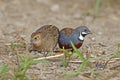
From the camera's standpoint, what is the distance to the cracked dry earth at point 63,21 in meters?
6.54

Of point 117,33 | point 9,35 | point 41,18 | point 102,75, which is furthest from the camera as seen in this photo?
point 41,18

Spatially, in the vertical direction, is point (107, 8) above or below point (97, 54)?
above

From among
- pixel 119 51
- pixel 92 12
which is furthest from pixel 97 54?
pixel 92 12

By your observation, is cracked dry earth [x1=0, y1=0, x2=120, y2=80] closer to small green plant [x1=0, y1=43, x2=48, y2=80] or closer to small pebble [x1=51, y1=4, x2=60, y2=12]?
small pebble [x1=51, y1=4, x2=60, y2=12]

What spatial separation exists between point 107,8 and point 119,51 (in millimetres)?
4132

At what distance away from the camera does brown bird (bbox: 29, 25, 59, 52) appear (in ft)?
20.0

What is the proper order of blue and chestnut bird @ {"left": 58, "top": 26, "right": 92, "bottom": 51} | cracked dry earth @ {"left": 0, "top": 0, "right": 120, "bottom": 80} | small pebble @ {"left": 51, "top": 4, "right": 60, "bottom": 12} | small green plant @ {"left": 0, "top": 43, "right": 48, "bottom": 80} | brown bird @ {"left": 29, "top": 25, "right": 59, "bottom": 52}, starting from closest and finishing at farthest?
small green plant @ {"left": 0, "top": 43, "right": 48, "bottom": 80}
brown bird @ {"left": 29, "top": 25, "right": 59, "bottom": 52}
blue and chestnut bird @ {"left": 58, "top": 26, "right": 92, "bottom": 51}
cracked dry earth @ {"left": 0, "top": 0, "right": 120, "bottom": 80}
small pebble @ {"left": 51, "top": 4, "right": 60, "bottom": 12}

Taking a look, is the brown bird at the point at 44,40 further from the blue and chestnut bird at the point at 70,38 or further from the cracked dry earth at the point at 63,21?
the cracked dry earth at the point at 63,21

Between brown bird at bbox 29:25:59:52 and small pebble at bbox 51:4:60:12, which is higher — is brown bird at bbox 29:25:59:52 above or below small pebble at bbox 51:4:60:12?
below

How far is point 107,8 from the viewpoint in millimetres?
10195

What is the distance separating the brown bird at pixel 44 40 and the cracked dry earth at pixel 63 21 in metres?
0.27

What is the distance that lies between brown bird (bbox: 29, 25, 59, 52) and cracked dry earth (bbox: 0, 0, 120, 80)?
0.27 m

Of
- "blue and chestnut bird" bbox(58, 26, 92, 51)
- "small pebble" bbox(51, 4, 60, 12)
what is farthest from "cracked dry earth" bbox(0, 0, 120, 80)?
"blue and chestnut bird" bbox(58, 26, 92, 51)

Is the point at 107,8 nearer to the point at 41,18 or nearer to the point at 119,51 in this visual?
the point at 41,18
